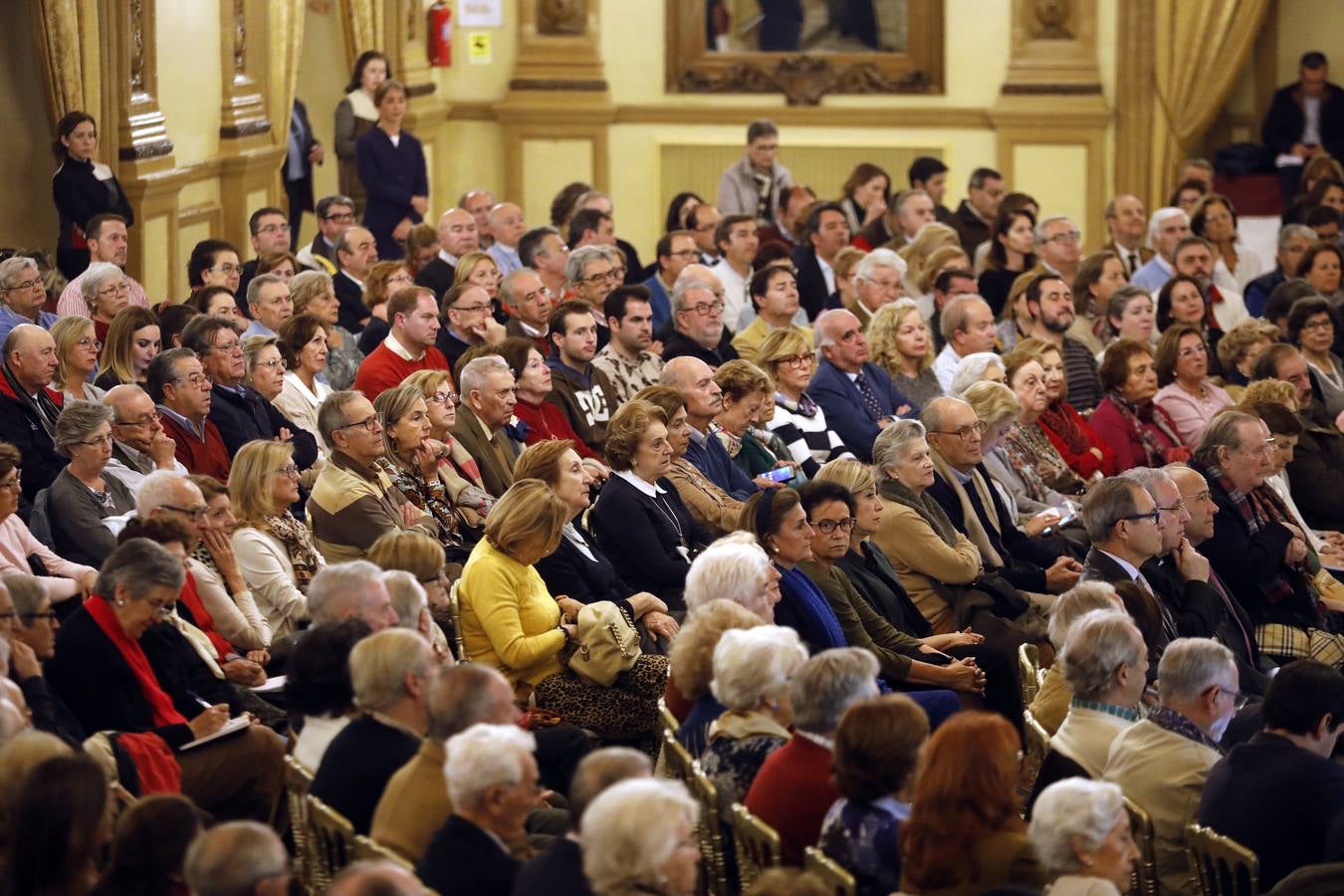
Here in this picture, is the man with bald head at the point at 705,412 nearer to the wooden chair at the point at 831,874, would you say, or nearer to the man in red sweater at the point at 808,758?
the man in red sweater at the point at 808,758

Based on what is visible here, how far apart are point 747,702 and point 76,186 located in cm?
580

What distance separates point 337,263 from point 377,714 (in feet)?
18.5

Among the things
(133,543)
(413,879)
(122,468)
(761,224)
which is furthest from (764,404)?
(761,224)

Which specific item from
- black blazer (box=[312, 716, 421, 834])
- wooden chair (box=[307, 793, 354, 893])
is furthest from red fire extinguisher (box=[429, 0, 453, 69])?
wooden chair (box=[307, 793, 354, 893])

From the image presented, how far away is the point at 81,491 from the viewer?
5.67 metres

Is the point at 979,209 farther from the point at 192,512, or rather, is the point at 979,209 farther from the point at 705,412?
the point at 192,512

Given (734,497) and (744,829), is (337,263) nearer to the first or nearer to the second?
(734,497)

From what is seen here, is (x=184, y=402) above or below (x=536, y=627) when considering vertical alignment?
above

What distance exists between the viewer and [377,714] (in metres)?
4.10

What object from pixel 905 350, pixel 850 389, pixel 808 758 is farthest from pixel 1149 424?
pixel 808 758

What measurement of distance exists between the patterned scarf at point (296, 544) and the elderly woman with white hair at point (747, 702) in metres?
1.68

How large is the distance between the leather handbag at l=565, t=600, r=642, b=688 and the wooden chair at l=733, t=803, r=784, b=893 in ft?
4.33

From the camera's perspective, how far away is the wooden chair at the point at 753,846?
371 cm

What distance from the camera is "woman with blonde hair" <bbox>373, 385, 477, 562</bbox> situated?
20.0ft
